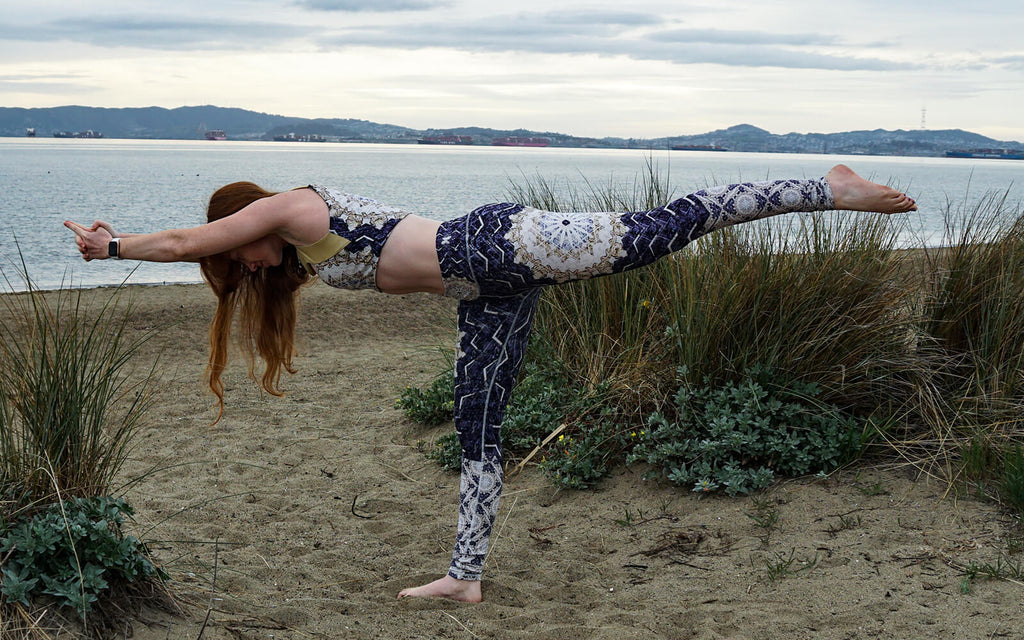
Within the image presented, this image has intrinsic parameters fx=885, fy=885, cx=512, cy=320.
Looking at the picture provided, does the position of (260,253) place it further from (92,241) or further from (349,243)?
(92,241)

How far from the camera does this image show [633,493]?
454 cm

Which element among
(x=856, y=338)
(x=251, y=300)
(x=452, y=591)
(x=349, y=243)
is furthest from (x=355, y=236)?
(x=856, y=338)

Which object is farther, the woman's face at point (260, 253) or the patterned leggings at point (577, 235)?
the woman's face at point (260, 253)

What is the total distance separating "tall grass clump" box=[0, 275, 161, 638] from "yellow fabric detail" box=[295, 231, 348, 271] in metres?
0.74

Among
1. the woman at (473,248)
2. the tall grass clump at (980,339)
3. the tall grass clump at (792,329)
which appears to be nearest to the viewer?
the woman at (473,248)

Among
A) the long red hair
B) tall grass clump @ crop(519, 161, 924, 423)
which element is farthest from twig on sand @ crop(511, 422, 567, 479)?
the long red hair

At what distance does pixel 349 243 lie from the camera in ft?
11.0

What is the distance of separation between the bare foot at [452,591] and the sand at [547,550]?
0.04 m

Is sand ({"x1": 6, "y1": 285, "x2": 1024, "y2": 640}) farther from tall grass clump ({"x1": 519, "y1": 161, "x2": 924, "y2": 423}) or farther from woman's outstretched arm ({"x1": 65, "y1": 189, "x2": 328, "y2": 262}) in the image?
woman's outstretched arm ({"x1": 65, "y1": 189, "x2": 328, "y2": 262})

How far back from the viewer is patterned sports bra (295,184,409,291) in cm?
334

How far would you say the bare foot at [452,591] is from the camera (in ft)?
11.8

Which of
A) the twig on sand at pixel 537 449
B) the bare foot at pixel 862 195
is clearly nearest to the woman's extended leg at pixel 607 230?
the bare foot at pixel 862 195

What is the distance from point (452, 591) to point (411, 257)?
138cm

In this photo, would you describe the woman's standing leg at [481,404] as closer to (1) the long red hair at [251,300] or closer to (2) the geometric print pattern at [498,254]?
(2) the geometric print pattern at [498,254]
